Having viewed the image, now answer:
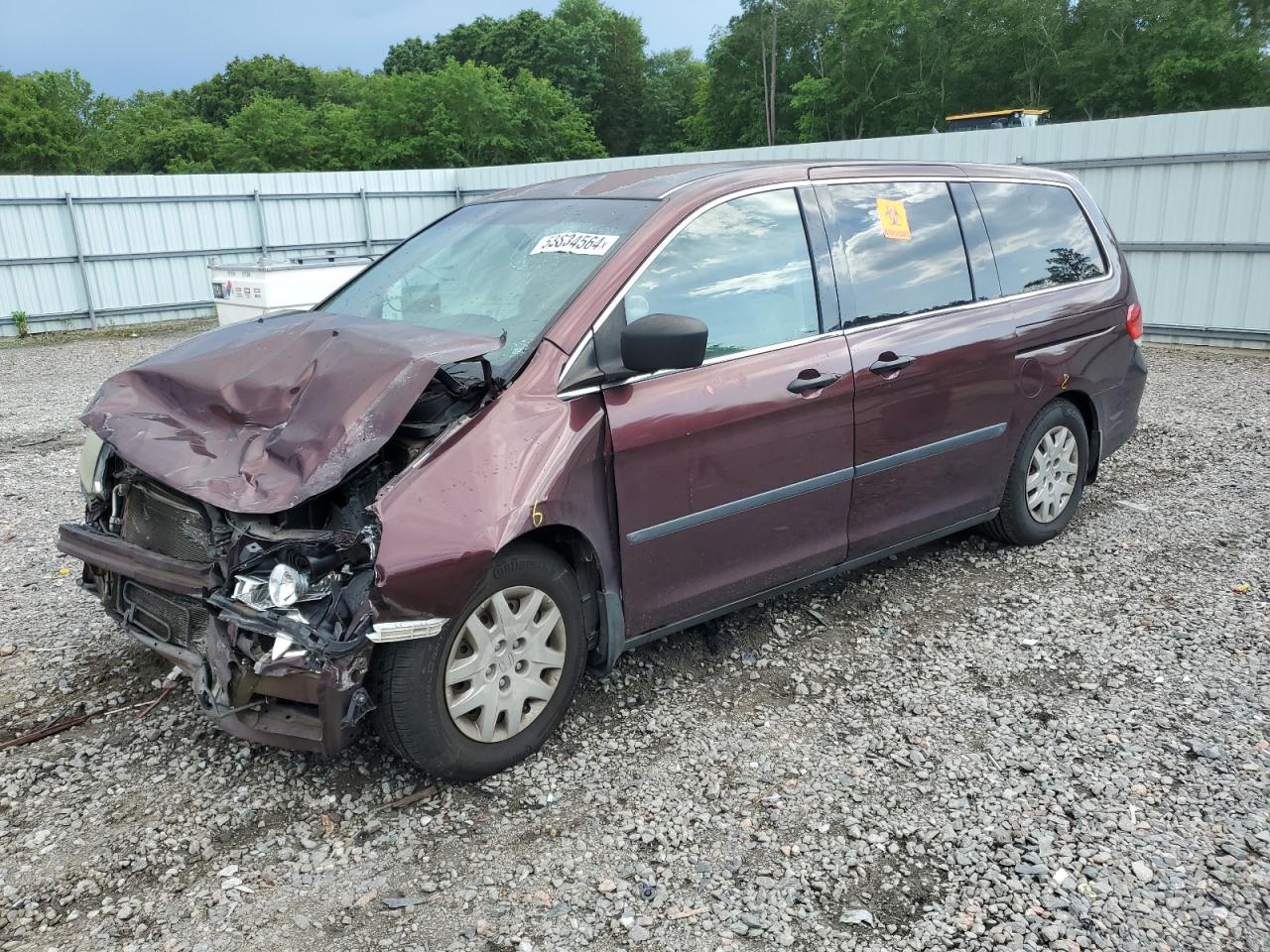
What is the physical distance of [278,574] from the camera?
9.29 ft

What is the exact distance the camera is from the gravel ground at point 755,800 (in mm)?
2604

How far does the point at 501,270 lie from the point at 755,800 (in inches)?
84.0

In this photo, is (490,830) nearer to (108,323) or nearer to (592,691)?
(592,691)

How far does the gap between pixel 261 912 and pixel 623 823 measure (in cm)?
105

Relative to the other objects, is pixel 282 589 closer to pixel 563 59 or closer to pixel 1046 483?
pixel 1046 483

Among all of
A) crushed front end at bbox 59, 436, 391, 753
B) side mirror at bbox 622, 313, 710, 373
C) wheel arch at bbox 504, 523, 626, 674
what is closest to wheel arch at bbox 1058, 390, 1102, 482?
side mirror at bbox 622, 313, 710, 373

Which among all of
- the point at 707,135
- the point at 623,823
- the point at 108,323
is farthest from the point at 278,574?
the point at 707,135

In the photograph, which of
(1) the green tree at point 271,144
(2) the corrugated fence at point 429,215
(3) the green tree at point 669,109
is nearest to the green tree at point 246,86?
(1) the green tree at point 271,144

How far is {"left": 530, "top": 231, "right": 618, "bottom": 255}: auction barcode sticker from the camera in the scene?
3.52 m

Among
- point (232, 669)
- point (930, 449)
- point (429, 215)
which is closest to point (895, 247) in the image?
point (930, 449)

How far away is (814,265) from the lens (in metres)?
3.92

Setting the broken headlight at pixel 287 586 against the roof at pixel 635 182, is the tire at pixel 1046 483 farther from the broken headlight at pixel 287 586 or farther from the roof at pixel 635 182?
the broken headlight at pixel 287 586

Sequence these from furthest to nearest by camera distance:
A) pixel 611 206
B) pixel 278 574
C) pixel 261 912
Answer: pixel 611 206 → pixel 278 574 → pixel 261 912

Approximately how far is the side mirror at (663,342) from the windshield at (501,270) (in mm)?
321
